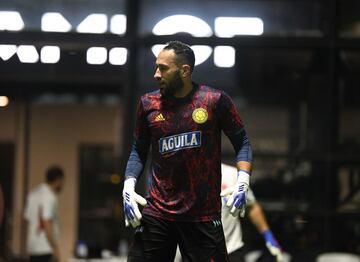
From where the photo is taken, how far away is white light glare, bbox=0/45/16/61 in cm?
934

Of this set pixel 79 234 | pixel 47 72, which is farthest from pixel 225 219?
pixel 79 234

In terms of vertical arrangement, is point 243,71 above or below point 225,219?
above

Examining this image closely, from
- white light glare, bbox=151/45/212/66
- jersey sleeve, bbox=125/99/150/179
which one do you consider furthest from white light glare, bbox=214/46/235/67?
jersey sleeve, bbox=125/99/150/179

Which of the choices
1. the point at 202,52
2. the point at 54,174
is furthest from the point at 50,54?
the point at 202,52

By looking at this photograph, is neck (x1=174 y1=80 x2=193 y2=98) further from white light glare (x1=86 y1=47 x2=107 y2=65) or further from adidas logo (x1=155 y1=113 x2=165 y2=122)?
white light glare (x1=86 y1=47 x2=107 y2=65)

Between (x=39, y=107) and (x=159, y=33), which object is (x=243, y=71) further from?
(x=39, y=107)

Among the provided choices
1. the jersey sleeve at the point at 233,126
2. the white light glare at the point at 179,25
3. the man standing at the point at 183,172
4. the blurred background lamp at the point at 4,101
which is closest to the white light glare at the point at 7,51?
the white light glare at the point at 179,25

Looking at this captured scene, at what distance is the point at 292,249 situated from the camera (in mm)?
8992

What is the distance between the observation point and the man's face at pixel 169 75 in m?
4.79

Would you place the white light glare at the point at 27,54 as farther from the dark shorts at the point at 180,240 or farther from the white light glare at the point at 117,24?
the dark shorts at the point at 180,240

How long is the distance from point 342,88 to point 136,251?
4.73m

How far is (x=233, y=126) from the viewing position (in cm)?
490

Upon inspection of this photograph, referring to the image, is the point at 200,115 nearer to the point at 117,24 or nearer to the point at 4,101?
the point at 117,24

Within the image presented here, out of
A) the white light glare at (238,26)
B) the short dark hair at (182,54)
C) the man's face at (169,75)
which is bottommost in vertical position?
the man's face at (169,75)
